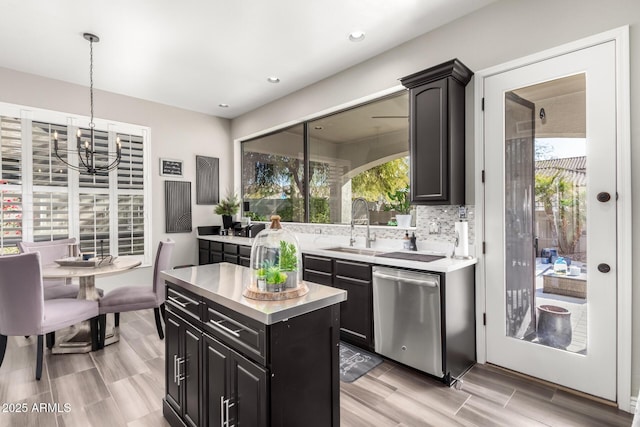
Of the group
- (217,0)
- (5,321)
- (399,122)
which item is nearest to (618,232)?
(399,122)

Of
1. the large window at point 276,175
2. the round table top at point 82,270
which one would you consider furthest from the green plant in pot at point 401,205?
the round table top at point 82,270

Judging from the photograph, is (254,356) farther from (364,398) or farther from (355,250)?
(355,250)

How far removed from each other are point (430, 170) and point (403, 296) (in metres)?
1.10

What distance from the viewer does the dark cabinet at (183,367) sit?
172 cm

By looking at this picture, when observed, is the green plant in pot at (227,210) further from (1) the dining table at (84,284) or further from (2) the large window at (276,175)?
(1) the dining table at (84,284)

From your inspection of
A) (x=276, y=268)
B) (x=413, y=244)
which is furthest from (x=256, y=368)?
(x=413, y=244)

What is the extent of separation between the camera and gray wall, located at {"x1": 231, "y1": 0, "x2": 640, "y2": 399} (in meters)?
2.07

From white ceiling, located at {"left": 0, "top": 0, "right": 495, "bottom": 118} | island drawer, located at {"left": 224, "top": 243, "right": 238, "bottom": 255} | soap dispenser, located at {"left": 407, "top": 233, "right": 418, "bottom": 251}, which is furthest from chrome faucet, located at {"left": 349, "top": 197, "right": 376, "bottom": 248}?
island drawer, located at {"left": 224, "top": 243, "right": 238, "bottom": 255}

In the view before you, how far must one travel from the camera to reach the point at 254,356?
4.38ft

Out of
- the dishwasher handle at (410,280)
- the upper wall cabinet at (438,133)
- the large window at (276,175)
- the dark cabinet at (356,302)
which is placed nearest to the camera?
the dishwasher handle at (410,280)

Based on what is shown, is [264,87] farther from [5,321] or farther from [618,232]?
[618,232]

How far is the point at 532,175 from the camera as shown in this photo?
252 cm

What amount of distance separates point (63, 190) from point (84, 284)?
6.04 ft

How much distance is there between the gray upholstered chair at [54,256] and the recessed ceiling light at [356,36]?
3.73 meters
